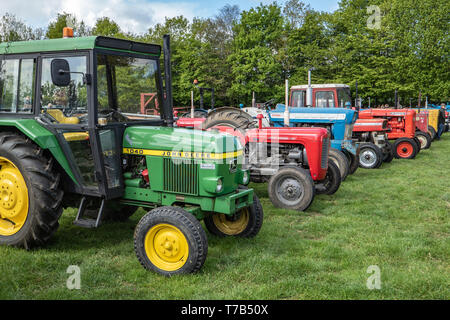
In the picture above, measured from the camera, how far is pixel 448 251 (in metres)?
4.75

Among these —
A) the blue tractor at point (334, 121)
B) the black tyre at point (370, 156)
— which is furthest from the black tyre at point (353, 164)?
the black tyre at point (370, 156)

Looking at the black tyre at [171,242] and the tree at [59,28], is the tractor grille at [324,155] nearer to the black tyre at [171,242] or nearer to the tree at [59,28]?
the black tyre at [171,242]

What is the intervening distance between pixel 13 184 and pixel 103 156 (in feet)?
3.41

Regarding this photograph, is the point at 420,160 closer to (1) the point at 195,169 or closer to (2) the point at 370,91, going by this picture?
(1) the point at 195,169

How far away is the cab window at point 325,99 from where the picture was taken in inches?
491

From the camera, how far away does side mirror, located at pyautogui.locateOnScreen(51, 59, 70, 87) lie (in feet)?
13.5

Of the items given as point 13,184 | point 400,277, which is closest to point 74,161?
point 13,184

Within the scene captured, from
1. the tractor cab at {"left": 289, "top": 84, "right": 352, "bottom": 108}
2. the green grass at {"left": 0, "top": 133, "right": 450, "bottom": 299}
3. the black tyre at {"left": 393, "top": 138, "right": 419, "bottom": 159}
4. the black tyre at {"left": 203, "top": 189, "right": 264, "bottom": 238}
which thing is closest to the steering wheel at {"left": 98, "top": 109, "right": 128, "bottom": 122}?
the green grass at {"left": 0, "top": 133, "right": 450, "bottom": 299}

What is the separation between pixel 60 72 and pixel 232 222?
2.51 meters

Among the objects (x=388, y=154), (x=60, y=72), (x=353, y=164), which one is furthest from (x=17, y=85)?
(x=388, y=154)

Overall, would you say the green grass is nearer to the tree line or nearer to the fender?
the fender

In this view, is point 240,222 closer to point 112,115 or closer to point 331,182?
point 112,115

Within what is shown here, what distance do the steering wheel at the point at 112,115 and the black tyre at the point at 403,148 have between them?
1068 centimetres
